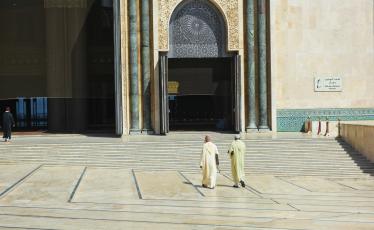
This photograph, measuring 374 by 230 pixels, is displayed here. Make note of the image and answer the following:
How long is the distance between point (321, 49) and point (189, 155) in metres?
6.85

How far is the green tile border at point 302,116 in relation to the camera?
18641 millimetres

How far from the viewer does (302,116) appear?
18.8 metres

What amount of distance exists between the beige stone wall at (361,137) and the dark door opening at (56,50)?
9.05 meters

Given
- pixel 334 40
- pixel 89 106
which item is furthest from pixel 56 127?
pixel 334 40

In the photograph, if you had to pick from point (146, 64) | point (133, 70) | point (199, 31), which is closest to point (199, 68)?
point (199, 31)

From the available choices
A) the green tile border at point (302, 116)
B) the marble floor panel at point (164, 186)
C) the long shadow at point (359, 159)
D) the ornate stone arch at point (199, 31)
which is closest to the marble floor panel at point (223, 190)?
the marble floor panel at point (164, 186)

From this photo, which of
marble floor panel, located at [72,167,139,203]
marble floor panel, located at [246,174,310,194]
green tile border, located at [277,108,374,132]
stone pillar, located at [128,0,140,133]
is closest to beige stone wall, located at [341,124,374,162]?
green tile border, located at [277,108,374,132]

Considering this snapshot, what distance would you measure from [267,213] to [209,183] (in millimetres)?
2804

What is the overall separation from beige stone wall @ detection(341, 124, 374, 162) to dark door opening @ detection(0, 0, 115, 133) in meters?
9.05

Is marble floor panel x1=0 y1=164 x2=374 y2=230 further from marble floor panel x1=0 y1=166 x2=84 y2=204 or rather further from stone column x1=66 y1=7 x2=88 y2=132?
stone column x1=66 y1=7 x2=88 y2=132

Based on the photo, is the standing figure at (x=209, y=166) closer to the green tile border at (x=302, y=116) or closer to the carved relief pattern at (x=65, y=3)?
the green tile border at (x=302, y=116)

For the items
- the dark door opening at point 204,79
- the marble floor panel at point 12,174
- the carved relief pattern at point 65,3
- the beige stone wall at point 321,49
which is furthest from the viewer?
the dark door opening at point 204,79

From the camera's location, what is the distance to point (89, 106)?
22797 millimetres

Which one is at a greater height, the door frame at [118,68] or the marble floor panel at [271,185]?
the door frame at [118,68]
